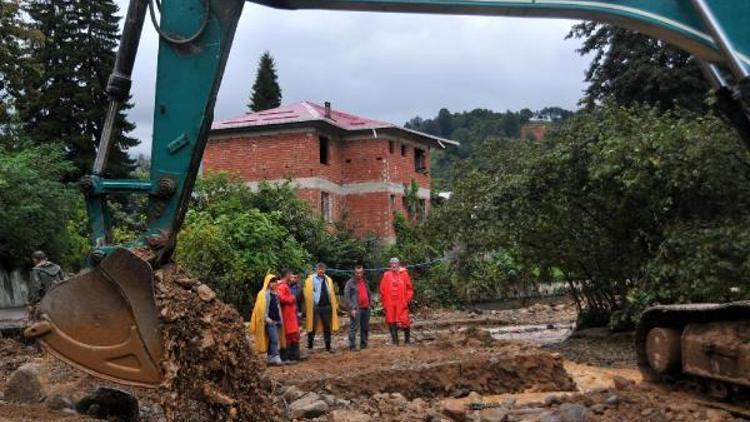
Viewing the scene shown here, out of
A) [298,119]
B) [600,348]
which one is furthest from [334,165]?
[600,348]

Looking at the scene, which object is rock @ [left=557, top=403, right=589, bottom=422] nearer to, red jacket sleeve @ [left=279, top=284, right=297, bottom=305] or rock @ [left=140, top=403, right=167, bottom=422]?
rock @ [left=140, top=403, right=167, bottom=422]

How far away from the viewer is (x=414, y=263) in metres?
28.7

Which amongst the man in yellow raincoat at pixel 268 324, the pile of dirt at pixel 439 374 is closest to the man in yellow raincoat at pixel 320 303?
the man in yellow raincoat at pixel 268 324

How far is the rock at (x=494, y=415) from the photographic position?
23.8 ft

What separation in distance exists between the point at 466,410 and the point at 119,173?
84.9 feet

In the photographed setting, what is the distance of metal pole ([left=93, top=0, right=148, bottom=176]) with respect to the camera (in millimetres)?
5152

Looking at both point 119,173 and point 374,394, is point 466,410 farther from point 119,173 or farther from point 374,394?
point 119,173

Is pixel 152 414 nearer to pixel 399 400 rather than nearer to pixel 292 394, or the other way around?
pixel 292 394

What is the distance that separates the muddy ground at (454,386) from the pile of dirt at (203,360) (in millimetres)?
87

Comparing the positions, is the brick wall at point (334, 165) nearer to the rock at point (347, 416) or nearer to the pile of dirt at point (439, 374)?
the pile of dirt at point (439, 374)

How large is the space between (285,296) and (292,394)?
153 inches

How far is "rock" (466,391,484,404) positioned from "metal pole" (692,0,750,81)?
5.12 metres

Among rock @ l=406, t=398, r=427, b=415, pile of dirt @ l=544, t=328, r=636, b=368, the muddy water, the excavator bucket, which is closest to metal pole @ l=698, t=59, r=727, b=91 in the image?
the excavator bucket

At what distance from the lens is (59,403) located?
7.22m
